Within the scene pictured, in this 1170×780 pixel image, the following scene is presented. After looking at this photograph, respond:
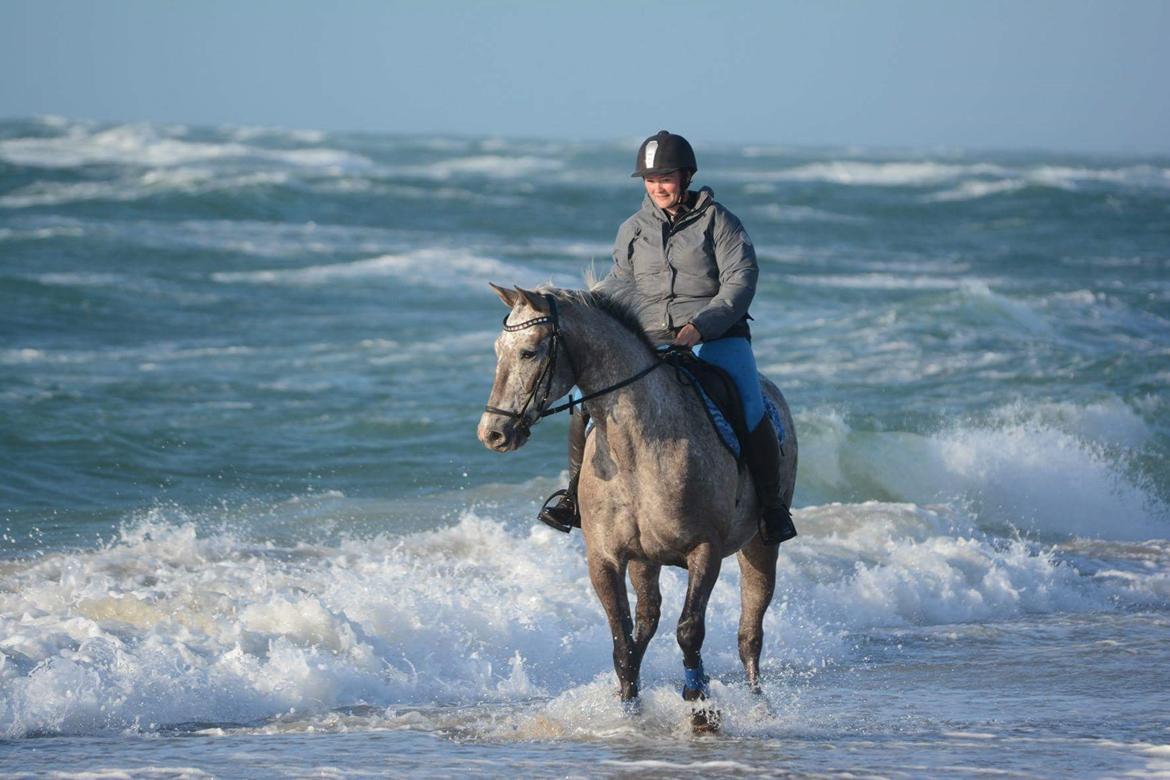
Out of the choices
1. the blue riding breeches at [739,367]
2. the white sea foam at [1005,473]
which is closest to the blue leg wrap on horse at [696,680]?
the blue riding breeches at [739,367]

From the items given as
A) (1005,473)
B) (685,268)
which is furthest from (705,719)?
(1005,473)

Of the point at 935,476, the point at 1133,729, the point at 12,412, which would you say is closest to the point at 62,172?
the point at 12,412

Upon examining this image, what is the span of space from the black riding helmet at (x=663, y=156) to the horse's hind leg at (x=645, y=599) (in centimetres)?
165

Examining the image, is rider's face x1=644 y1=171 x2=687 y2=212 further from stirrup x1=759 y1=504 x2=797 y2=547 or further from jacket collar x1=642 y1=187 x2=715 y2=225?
stirrup x1=759 y1=504 x2=797 y2=547

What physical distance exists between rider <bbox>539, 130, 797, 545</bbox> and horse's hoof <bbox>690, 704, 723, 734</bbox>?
0.86m

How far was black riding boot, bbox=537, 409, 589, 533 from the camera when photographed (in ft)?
21.5

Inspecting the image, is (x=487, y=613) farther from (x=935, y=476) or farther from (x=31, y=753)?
(x=935, y=476)

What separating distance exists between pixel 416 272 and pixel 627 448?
24265 mm

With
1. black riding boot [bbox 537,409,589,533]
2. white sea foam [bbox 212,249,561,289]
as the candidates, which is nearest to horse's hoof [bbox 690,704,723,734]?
black riding boot [bbox 537,409,589,533]

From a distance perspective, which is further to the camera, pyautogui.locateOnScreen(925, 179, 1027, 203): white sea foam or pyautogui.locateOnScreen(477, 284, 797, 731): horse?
pyautogui.locateOnScreen(925, 179, 1027, 203): white sea foam

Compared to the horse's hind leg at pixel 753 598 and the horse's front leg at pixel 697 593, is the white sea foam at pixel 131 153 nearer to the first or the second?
the horse's hind leg at pixel 753 598

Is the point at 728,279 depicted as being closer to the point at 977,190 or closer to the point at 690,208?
the point at 690,208

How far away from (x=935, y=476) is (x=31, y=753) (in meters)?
10.3

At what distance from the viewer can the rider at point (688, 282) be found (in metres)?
6.49
